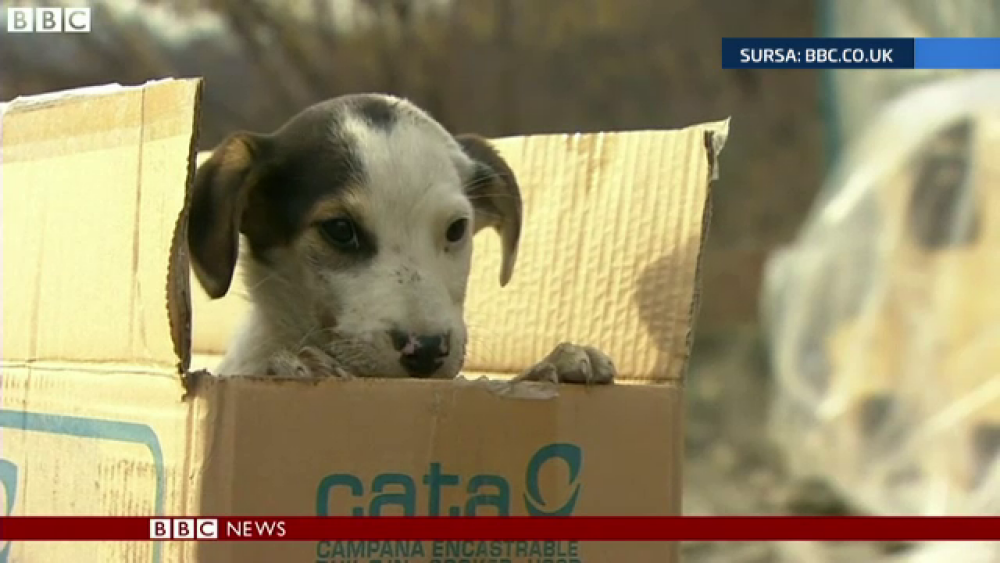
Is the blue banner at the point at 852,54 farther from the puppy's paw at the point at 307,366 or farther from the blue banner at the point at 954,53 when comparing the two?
the puppy's paw at the point at 307,366

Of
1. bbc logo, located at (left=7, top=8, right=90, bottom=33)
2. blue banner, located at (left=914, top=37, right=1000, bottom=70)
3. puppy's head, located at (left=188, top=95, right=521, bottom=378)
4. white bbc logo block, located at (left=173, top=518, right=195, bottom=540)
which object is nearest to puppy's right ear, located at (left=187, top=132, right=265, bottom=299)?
puppy's head, located at (left=188, top=95, right=521, bottom=378)

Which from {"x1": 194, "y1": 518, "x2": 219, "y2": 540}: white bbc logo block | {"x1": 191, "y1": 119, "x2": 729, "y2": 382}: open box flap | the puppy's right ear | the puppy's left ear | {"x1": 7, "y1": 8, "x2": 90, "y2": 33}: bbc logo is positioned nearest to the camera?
{"x1": 194, "y1": 518, "x2": 219, "y2": 540}: white bbc logo block

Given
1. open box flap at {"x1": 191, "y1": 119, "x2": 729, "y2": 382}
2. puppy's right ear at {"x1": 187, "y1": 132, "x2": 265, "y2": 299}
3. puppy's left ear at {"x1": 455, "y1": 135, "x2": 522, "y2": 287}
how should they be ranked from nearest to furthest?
puppy's right ear at {"x1": 187, "y1": 132, "x2": 265, "y2": 299} → open box flap at {"x1": 191, "y1": 119, "x2": 729, "y2": 382} → puppy's left ear at {"x1": 455, "y1": 135, "x2": 522, "y2": 287}

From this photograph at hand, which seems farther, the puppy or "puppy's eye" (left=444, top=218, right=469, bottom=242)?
"puppy's eye" (left=444, top=218, right=469, bottom=242)

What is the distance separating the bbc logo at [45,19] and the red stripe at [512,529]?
3.01 feet

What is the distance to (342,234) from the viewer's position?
123 cm

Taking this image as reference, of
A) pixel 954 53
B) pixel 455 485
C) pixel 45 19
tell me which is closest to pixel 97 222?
pixel 455 485

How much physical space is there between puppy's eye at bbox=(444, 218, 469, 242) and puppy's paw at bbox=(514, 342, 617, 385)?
0.87ft

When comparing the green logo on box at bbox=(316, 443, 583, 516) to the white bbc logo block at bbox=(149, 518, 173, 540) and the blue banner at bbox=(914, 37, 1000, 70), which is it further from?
the blue banner at bbox=(914, 37, 1000, 70)

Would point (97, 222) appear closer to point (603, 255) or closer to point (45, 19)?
point (603, 255)

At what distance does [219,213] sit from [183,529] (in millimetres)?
408

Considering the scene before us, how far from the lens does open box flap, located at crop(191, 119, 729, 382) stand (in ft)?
4.24

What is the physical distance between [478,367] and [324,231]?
34 centimetres

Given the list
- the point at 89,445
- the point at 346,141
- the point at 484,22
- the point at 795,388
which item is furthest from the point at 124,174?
the point at 795,388
